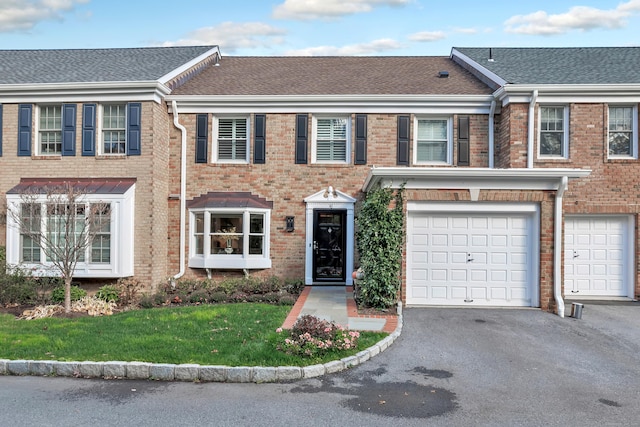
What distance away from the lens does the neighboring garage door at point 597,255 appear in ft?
39.0

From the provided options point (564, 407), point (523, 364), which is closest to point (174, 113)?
point (523, 364)

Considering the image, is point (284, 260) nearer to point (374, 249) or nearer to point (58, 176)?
point (374, 249)

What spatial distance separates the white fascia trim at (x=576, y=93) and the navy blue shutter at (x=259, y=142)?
20.8 feet

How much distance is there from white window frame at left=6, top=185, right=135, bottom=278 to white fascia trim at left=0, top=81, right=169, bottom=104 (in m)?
2.43

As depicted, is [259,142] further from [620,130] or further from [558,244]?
[620,130]

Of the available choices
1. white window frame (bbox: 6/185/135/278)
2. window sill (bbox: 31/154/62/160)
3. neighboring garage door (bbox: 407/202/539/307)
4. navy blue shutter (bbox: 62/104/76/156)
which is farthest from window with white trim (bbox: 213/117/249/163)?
neighboring garage door (bbox: 407/202/539/307)

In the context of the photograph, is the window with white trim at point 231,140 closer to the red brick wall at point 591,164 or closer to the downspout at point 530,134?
the red brick wall at point 591,164

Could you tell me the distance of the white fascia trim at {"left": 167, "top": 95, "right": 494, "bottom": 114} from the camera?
1268 cm

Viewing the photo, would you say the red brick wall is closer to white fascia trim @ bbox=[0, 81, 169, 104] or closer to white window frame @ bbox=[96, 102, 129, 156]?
white fascia trim @ bbox=[0, 81, 169, 104]

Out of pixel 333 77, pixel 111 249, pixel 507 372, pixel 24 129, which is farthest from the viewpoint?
pixel 333 77

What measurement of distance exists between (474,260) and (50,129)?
1110 centimetres

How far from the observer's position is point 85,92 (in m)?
12.0

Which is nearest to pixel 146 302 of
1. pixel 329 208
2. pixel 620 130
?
pixel 329 208

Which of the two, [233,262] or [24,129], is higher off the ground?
[24,129]
